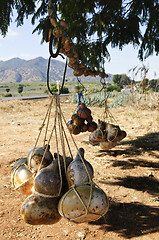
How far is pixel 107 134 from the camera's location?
3.31 meters

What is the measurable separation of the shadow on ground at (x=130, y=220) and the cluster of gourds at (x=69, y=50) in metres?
1.94

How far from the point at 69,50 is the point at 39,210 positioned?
6.20 ft

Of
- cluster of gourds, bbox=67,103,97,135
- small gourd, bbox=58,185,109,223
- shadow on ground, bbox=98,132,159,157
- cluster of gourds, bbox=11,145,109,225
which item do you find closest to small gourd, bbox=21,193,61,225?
cluster of gourds, bbox=11,145,109,225

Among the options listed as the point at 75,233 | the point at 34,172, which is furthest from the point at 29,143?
the point at 34,172

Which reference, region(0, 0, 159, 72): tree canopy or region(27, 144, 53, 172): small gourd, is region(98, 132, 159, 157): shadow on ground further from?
region(27, 144, 53, 172): small gourd

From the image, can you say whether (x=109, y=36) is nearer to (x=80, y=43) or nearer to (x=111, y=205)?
(x=80, y=43)

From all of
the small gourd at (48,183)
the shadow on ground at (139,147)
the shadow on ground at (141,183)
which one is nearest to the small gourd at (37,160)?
the small gourd at (48,183)

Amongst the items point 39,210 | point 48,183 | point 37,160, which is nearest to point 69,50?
point 37,160

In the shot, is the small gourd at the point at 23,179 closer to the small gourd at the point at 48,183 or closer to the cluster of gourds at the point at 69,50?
the small gourd at the point at 48,183

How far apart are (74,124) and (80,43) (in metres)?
1.98

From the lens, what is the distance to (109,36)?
472 cm

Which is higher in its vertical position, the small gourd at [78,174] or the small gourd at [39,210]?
the small gourd at [78,174]

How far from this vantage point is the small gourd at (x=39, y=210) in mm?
1338

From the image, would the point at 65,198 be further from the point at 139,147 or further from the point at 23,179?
the point at 139,147
